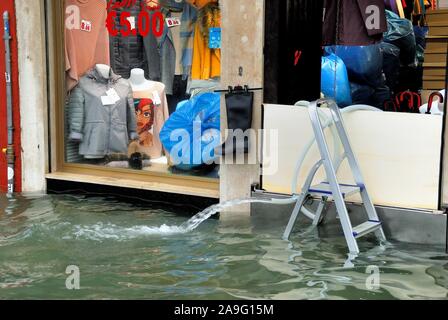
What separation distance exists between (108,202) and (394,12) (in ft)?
12.6

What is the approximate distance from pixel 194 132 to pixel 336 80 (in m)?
1.67

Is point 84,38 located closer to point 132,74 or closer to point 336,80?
point 132,74

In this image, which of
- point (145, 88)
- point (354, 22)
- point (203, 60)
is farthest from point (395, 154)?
point (145, 88)

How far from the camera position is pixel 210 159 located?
7141mm

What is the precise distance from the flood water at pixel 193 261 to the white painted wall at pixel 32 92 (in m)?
1.03

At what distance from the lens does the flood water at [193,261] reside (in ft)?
15.5

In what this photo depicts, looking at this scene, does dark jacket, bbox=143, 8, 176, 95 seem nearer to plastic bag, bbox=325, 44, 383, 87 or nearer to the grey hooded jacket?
the grey hooded jacket

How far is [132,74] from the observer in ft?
25.3

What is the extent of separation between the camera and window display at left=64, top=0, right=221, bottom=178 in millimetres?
7301

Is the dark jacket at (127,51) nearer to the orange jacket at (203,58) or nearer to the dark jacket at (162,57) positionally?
the dark jacket at (162,57)

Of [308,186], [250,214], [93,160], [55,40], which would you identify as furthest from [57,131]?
[308,186]

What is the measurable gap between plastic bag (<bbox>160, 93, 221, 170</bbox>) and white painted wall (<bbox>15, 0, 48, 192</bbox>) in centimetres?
147

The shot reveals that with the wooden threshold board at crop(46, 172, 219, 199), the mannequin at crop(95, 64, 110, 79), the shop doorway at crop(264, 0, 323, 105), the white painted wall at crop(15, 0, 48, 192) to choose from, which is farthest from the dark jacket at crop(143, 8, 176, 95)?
the shop doorway at crop(264, 0, 323, 105)

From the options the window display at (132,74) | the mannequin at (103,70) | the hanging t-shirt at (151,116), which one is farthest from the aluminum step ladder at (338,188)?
the mannequin at (103,70)
